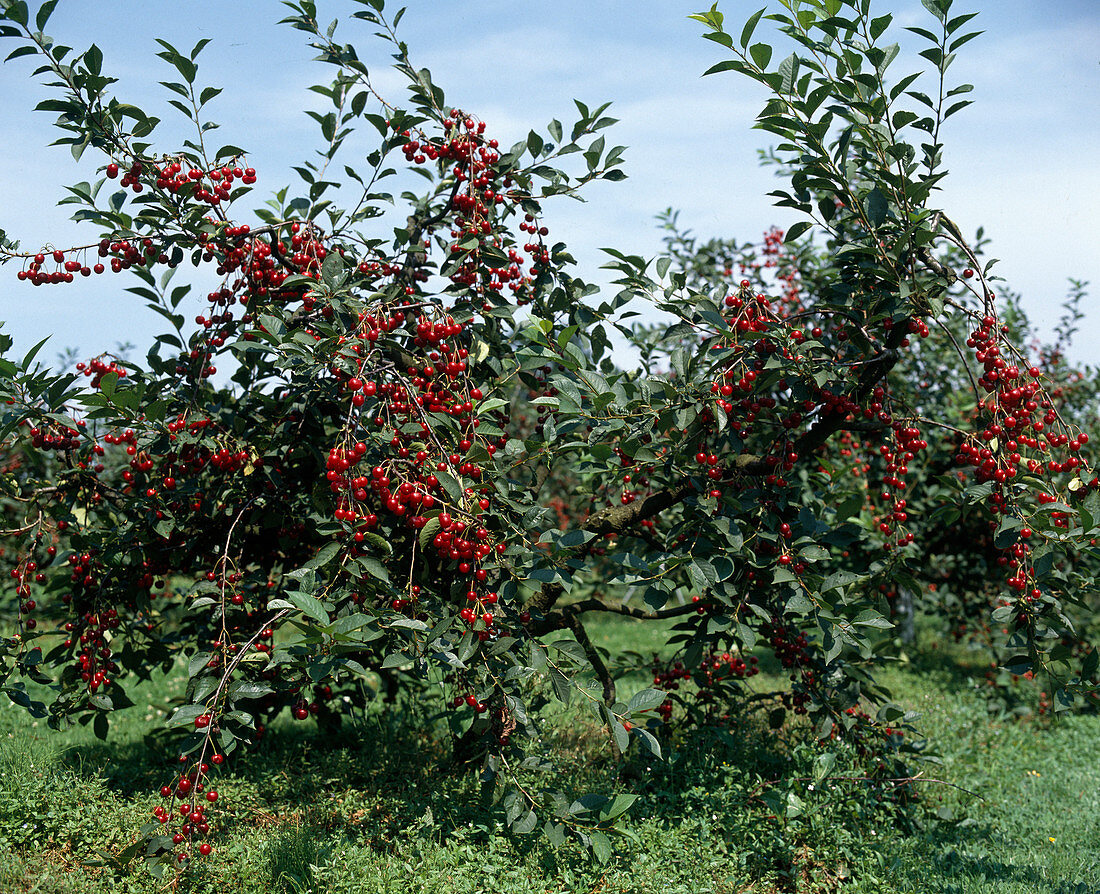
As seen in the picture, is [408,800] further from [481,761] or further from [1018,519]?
[1018,519]

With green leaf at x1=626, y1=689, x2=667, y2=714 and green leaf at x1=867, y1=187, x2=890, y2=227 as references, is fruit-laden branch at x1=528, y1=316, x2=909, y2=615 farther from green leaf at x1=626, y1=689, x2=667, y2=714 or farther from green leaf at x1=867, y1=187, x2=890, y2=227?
green leaf at x1=626, y1=689, x2=667, y2=714

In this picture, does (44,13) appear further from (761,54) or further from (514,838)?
(514,838)

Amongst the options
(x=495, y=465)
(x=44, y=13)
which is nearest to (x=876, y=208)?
(x=495, y=465)

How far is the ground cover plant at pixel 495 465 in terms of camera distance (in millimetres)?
2672

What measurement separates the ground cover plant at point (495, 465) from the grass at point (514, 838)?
0.05m

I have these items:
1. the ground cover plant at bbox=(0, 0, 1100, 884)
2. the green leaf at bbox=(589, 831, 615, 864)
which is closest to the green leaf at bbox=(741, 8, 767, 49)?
the ground cover plant at bbox=(0, 0, 1100, 884)

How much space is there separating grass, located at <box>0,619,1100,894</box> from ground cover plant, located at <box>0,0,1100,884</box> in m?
0.05

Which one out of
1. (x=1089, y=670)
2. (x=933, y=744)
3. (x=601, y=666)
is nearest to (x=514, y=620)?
(x=601, y=666)

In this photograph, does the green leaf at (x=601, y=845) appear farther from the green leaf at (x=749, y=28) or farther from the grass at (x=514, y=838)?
the green leaf at (x=749, y=28)

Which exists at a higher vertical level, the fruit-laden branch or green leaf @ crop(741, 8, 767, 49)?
green leaf @ crop(741, 8, 767, 49)

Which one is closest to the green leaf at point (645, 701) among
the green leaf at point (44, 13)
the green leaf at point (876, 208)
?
the green leaf at point (876, 208)

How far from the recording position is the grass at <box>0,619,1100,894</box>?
2723 mm

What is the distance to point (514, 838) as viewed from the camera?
2.97m

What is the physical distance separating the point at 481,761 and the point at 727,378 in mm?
1861
